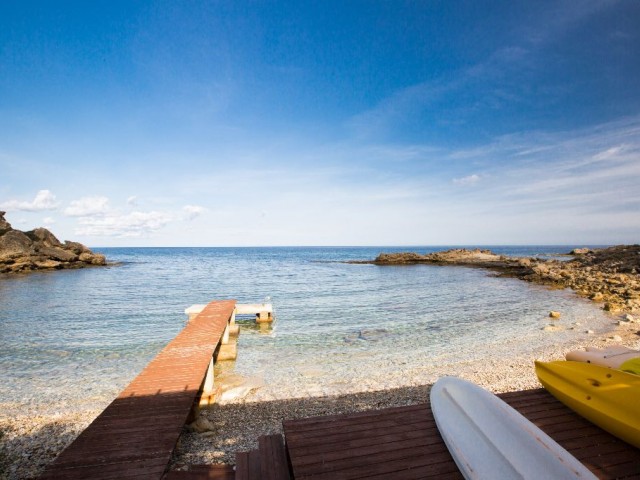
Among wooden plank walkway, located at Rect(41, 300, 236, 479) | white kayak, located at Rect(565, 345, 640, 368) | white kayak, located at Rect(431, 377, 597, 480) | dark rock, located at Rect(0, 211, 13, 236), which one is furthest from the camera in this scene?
dark rock, located at Rect(0, 211, 13, 236)

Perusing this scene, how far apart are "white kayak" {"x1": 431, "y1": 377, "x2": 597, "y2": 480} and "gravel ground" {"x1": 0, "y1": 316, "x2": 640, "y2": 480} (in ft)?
11.8

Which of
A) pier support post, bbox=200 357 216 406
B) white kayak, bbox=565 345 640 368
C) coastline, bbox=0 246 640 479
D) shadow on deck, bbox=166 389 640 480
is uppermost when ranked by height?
white kayak, bbox=565 345 640 368

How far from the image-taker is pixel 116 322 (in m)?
17.5

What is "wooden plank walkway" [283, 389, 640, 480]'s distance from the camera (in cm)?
388

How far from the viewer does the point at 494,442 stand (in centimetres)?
415

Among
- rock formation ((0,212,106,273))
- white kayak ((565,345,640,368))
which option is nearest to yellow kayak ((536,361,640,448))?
white kayak ((565,345,640,368))

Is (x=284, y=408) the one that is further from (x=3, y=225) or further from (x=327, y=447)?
(x=3, y=225)

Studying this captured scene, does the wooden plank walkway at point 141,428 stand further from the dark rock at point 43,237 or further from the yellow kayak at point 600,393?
the dark rock at point 43,237

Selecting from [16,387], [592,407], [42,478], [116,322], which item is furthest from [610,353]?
[116,322]

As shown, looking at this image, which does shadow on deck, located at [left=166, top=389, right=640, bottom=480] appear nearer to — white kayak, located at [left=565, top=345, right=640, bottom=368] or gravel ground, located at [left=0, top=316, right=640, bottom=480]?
white kayak, located at [left=565, top=345, right=640, bottom=368]

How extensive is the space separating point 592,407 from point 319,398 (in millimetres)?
5827

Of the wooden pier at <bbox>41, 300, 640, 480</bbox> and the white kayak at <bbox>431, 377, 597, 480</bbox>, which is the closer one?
the white kayak at <bbox>431, 377, 597, 480</bbox>

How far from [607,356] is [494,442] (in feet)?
12.5

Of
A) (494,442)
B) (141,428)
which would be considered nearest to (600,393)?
(494,442)
